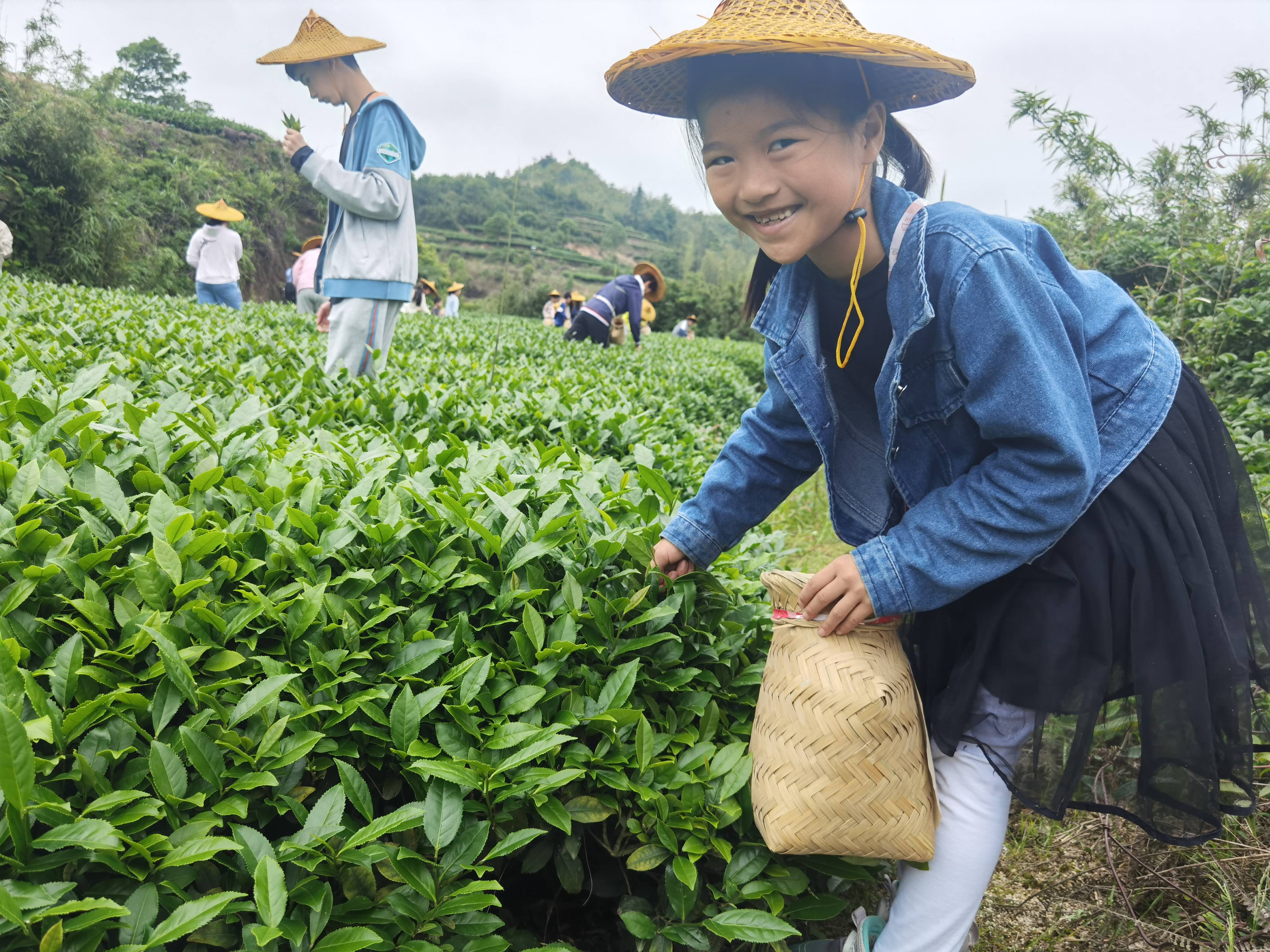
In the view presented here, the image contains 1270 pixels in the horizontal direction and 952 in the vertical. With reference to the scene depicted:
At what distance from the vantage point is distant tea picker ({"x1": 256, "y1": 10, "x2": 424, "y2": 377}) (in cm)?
369

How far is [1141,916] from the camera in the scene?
2.00m

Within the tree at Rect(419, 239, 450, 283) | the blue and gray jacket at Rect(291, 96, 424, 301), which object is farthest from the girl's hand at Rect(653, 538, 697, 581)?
the tree at Rect(419, 239, 450, 283)

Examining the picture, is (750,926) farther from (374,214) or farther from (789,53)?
(374,214)

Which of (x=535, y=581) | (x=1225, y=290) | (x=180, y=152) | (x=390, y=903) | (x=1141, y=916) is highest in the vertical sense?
(x=180, y=152)

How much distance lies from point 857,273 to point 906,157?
1.09 feet

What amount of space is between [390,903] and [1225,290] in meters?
5.10

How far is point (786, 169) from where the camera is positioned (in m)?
1.38

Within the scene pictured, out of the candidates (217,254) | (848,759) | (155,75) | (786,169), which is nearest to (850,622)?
(848,759)

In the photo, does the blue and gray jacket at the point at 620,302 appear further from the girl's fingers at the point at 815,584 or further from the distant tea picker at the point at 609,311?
the girl's fingers at the point at 815,584

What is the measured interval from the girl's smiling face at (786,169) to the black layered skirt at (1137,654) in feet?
2.13

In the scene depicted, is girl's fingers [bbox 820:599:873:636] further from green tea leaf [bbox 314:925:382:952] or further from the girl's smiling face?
green tea leaf [bbox 314:925:382:952]

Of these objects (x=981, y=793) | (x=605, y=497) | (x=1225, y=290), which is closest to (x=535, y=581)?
(x=605, y=497)

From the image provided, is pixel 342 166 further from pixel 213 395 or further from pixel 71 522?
pixel 71 522

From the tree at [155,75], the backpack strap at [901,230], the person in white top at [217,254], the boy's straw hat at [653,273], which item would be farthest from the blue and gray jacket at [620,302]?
the tree at [155,75]
